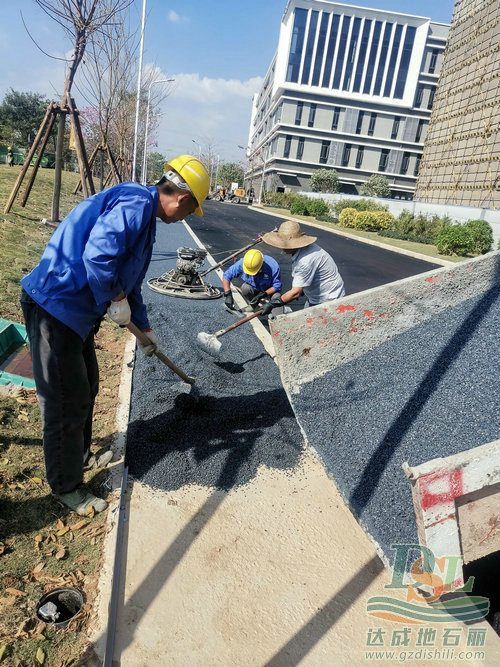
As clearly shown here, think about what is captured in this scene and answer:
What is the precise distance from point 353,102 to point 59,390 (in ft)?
187

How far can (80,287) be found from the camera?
2.25 m

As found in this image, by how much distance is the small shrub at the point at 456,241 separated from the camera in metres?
14.7

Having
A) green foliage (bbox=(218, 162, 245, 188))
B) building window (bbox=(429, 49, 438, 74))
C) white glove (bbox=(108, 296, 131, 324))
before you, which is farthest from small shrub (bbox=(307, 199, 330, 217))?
green foliage (bbox=(218, 162, 245, 188))

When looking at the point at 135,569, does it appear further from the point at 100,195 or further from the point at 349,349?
the point at 349,349

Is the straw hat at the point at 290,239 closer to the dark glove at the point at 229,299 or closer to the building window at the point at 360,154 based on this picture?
the dark glove at the point at 229,299

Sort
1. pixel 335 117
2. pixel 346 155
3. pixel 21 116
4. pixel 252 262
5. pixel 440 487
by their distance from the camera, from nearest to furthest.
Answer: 1. pixel 440 487
2. pixel 252 262
3. pixel 21 116
4. pixel 335 117
5. pixel 346 155

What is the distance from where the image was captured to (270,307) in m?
4.73

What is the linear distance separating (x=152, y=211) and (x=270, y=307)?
2543mm

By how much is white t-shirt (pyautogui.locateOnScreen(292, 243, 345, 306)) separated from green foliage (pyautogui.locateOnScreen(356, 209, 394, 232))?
60.4 ft

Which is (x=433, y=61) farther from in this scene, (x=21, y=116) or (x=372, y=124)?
(x=21, y=116)

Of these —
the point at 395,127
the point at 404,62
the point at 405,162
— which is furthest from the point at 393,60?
the point at 405,162

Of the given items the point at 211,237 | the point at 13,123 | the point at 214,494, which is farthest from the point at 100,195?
the point at 13,123

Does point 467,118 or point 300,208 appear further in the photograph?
point 300,208

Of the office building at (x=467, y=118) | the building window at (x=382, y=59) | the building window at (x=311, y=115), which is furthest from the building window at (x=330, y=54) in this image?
the office building at (x=467, y=118)
